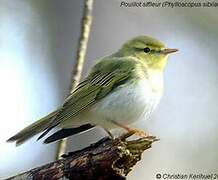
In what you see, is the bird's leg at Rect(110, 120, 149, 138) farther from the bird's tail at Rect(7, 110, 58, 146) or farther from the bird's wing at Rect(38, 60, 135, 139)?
the bird's tail at Rect(7, 110, 58, 146)

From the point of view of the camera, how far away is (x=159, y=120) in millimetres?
4328

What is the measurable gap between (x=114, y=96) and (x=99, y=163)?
2.20 feet

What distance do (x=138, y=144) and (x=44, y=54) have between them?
186 centimetres

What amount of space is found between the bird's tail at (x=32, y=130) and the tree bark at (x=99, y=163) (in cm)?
48

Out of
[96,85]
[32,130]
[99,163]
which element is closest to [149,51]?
[96,85]

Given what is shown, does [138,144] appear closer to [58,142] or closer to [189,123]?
[58,142]

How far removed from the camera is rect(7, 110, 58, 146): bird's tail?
3.15 m

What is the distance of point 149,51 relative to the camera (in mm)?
3396

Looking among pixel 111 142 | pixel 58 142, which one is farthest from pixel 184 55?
pixel 111 142

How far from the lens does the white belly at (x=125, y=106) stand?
313 cm

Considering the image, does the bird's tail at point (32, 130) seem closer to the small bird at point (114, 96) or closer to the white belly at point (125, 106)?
the small bird at point (114, 96)

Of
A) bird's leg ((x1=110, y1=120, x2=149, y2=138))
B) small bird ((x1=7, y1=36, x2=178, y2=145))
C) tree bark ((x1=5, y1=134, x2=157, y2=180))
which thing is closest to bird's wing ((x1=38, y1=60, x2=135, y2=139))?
small bird ((x1=7, y1=36, x2=178, y2=145))

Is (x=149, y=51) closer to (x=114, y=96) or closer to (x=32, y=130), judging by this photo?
(x=114, y=96)

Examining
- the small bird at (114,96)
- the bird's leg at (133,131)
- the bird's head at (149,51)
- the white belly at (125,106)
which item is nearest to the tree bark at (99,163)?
the bird's leg at (133,131)
